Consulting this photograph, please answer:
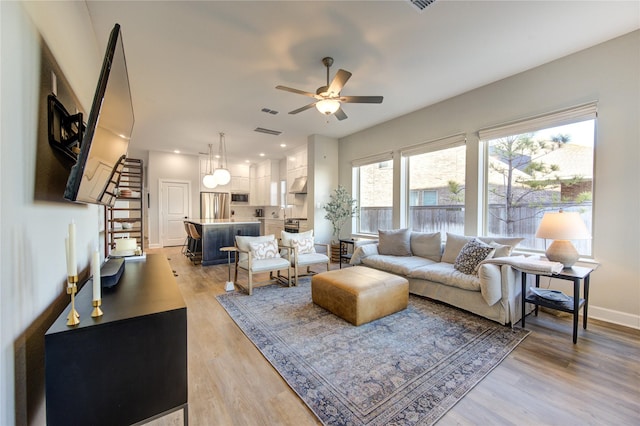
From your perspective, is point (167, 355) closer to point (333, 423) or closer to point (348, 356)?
point (333, 423)

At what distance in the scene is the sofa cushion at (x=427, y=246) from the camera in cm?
392

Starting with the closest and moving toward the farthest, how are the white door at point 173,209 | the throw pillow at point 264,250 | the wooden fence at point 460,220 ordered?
the wooden fence at point 460,220
the throw pillow at point 264,250
the white door at point 173,209

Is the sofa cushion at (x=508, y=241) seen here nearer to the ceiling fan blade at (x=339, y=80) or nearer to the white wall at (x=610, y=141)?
the white wall at (x=610, y=141)

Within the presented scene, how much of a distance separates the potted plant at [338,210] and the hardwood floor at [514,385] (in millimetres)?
3582

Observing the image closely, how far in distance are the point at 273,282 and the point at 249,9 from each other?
11.6ft

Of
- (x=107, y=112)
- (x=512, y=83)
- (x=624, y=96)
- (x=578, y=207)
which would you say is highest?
(x=512, y=83)

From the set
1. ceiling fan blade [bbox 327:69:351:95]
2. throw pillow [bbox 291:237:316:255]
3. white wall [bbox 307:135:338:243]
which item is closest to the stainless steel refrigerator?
white wall [bbox 307:135:338:243]

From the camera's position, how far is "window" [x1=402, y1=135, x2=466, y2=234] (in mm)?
4211

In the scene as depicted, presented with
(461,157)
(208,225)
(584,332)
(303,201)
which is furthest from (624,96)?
(208,225)

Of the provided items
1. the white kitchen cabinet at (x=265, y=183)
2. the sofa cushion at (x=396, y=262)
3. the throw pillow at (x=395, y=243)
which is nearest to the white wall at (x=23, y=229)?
the sofa cushion at (x=396, y=262)

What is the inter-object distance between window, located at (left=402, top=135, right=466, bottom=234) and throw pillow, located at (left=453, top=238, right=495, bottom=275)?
1.02 meters

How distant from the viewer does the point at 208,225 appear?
549cm

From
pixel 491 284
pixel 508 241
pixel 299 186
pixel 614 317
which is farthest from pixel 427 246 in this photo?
pixel 299 186

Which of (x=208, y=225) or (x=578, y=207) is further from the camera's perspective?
(x=208, y=225)
